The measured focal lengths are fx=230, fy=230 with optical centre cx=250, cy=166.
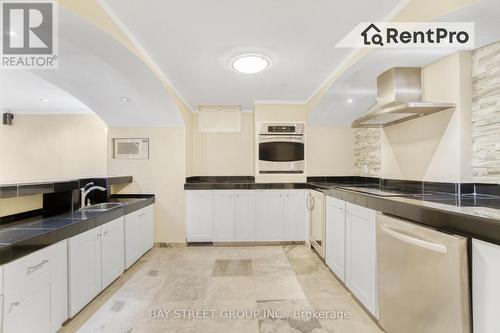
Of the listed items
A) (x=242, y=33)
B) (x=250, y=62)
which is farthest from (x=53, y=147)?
(x=242, y=33)

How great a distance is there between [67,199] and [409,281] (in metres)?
2.81

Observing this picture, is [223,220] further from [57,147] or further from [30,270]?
[57,147]

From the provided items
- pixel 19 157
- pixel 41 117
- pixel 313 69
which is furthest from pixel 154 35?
pixel 19 157

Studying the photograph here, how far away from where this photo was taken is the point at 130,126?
3676 mm

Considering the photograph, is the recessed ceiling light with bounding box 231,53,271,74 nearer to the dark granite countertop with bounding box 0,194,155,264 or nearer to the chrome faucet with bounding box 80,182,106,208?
the dark granite countertop with bounding box 0,194,155,264

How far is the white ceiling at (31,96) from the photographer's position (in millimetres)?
2994

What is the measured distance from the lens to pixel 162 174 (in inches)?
145

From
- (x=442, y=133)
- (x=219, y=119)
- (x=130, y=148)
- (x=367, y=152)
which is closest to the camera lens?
(x=442, y=133)

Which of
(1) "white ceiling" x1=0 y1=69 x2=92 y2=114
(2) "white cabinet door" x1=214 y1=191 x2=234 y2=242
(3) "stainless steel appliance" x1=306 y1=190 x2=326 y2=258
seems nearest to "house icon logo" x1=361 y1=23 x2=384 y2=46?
(3) "stainless steel appliance" x1=306 y1=190 x2=326 y2=258

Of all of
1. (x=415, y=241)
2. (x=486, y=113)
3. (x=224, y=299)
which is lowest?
(x=224, y=299)

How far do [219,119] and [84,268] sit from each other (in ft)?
9.79

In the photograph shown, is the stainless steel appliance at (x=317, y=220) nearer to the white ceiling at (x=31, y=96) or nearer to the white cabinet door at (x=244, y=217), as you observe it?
the white cabinet door at (x=244, y=217)

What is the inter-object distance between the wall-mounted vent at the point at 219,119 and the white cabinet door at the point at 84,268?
99.4 inches

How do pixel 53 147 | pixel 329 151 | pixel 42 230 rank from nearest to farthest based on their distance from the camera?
pixel 42 230
pixel 329 151
pixel 53 147
